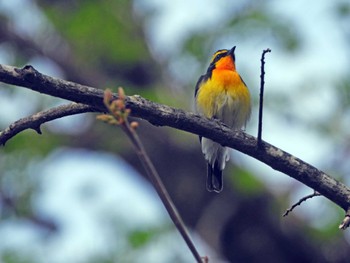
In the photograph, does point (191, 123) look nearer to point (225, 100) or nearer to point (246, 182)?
→ point (225, 100)

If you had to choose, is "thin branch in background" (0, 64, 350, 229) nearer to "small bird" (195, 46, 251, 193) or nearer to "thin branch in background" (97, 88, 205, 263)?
"thin branch in background" (97, 88, 205, 263)

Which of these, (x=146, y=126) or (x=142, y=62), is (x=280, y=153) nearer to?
(x=146, y=126)

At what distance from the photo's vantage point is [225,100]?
17.3 feet

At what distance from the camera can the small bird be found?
5.29 m

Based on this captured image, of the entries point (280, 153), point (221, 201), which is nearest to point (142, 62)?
point (221, 201)

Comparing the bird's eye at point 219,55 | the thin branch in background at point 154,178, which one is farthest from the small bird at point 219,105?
the thin branch in background at point 154,178

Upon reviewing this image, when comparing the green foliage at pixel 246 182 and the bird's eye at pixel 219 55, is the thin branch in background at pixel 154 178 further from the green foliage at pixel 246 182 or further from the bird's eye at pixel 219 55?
the green foliage at pixel 246 182

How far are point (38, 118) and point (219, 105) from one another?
8.12 ft

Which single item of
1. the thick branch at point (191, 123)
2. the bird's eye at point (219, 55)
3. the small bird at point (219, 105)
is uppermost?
the bird's eye at point (219, 55)

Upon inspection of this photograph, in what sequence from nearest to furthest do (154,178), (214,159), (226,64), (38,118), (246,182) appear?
(154,178) → (38,118) → (214,159) → (226,64) → (246,182)

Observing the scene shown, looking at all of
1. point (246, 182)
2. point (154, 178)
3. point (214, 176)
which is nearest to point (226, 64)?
point (214, 176)

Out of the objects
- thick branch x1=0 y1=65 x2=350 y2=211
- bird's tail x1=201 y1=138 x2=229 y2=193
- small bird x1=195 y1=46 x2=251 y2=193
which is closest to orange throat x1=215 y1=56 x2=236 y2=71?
small bird x1=195 y1=46 x2=251 y2=193

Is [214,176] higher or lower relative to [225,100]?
lower

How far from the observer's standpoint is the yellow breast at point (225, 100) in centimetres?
528
